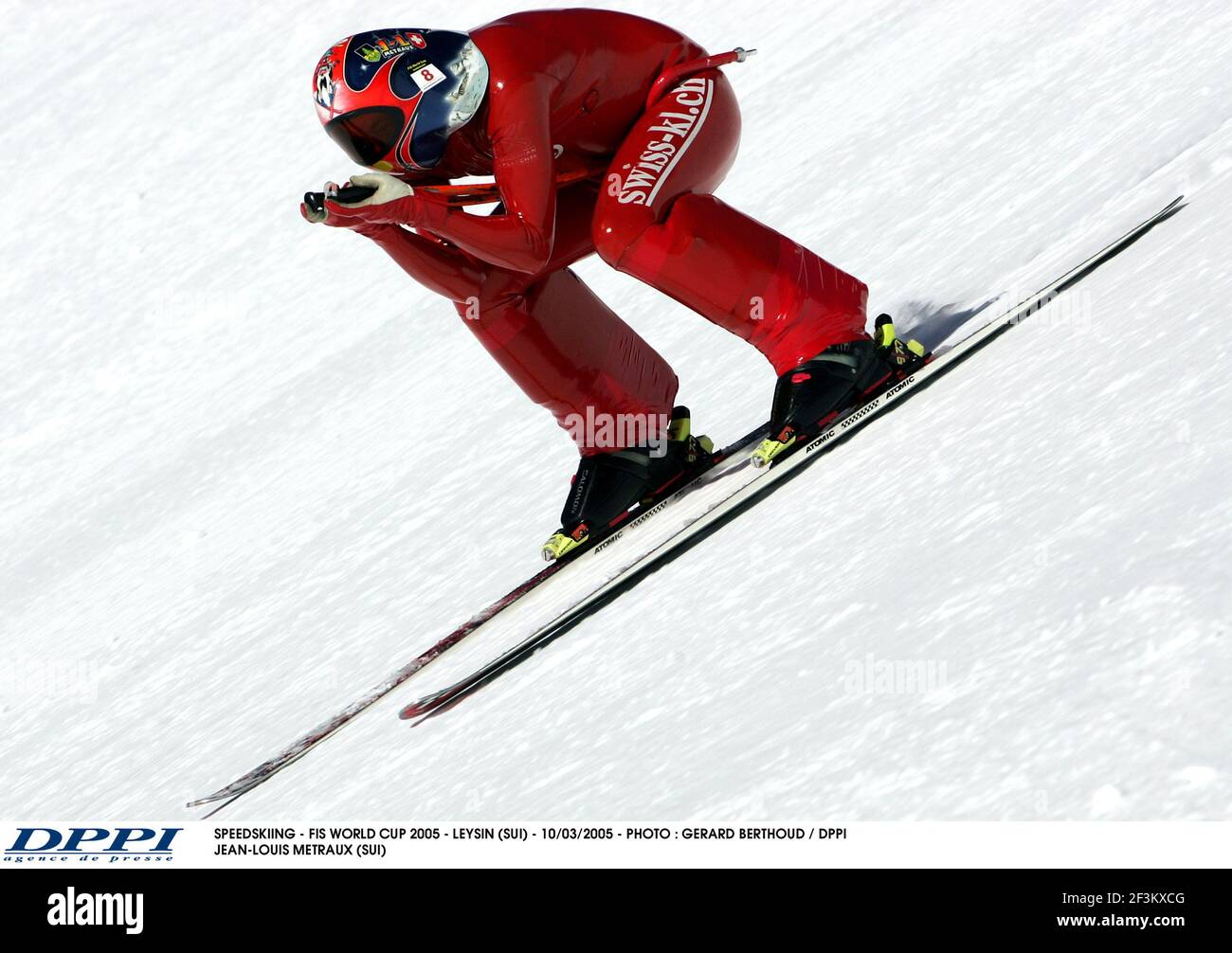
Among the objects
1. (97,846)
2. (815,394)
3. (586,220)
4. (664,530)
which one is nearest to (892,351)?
(815,394)

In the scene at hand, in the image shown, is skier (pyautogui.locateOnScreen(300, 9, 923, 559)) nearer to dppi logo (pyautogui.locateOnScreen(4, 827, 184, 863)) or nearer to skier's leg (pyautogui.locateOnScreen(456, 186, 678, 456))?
skier's leg (pyautogui.locateOnScreen(456, 186, 678, 456))

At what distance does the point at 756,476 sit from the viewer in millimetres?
4414

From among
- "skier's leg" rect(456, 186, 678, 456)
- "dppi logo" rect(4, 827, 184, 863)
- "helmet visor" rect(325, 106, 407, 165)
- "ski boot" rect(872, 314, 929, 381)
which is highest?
"helmet visor" rect(325, 106, 407, 165)

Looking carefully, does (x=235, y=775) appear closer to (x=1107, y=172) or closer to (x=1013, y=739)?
(x=1013, y=739)

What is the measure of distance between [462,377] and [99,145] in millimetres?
7649

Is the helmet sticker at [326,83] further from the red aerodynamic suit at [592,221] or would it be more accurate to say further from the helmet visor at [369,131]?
the red aerodynamic suit at [592,221]

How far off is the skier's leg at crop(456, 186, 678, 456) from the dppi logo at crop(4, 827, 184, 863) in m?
1.63

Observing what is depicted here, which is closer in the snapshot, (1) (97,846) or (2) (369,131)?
(1) (97,846)

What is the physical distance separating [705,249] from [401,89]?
91 centimetres

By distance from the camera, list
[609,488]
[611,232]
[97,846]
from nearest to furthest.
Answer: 1. [97,846]
2. [611,232]
3. [609,488]

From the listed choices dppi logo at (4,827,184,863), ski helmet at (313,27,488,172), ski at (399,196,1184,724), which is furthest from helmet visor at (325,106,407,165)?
dppi logo at (4,827,184,863)

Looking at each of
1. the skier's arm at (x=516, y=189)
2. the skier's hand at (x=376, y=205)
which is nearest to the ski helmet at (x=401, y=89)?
the skier's arm at (x=516, y=189)

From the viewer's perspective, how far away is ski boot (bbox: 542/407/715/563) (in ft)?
15.7

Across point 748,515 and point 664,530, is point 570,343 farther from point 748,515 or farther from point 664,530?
point 748,515
